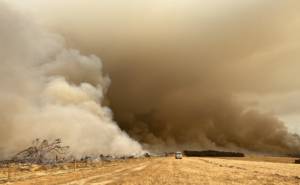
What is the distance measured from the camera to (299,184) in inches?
1542

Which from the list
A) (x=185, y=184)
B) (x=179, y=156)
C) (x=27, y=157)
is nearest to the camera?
(x=185, y=184)

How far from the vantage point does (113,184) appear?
4031 centimetres

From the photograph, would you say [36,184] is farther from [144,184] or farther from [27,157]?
[27,157]

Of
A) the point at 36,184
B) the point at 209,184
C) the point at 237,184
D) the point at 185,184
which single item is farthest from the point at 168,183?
the point at 36,184

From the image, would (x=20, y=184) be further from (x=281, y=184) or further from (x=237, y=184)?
(x=281, y=184)

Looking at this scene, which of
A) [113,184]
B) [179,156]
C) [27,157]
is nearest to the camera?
[113,184]

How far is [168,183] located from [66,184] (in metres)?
Answer: 12.6

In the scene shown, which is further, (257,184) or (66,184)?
(66,184)

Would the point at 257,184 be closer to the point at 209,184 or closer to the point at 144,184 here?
the point at 209,184

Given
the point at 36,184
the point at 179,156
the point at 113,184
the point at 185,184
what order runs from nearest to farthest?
the point at 185,184, the point at 113,184, the point at 36,184, the point at 179,156

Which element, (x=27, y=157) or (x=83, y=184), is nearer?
(x=83, y=184)

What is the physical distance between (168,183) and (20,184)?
20835 mm

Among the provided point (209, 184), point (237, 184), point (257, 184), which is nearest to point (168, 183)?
point (209, 184)

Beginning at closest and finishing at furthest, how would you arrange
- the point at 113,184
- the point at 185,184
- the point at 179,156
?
the point at 185,184, the point at 113,184, the point at 179,156
